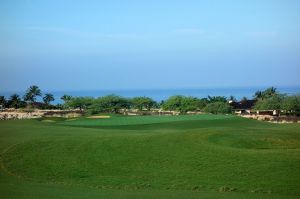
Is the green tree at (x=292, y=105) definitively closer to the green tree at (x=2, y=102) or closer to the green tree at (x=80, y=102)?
the green tree at (x=80, y=102)

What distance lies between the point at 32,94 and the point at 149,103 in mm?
31494

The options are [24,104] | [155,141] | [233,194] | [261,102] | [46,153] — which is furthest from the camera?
[24,104]

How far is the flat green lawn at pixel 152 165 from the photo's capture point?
80.1 ft

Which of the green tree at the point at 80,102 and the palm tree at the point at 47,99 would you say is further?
the palm tree at the point at 47,99

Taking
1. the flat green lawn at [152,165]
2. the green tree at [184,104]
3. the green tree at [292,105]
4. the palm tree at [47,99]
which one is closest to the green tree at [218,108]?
the green tree at [184,104]

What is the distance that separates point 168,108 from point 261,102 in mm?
20627

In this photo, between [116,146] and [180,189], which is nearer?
[180,189]

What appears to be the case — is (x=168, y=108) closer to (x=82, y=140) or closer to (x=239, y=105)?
(x=239, y=105)

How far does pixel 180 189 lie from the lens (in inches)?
985

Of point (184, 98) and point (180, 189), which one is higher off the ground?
point (184, 98)

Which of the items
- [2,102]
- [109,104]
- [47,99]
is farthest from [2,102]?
[109,104]

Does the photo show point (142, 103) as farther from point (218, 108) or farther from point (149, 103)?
point (218, 108)

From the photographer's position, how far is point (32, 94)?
128 metres

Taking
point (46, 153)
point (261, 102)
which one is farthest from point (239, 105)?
point (46, 153)
